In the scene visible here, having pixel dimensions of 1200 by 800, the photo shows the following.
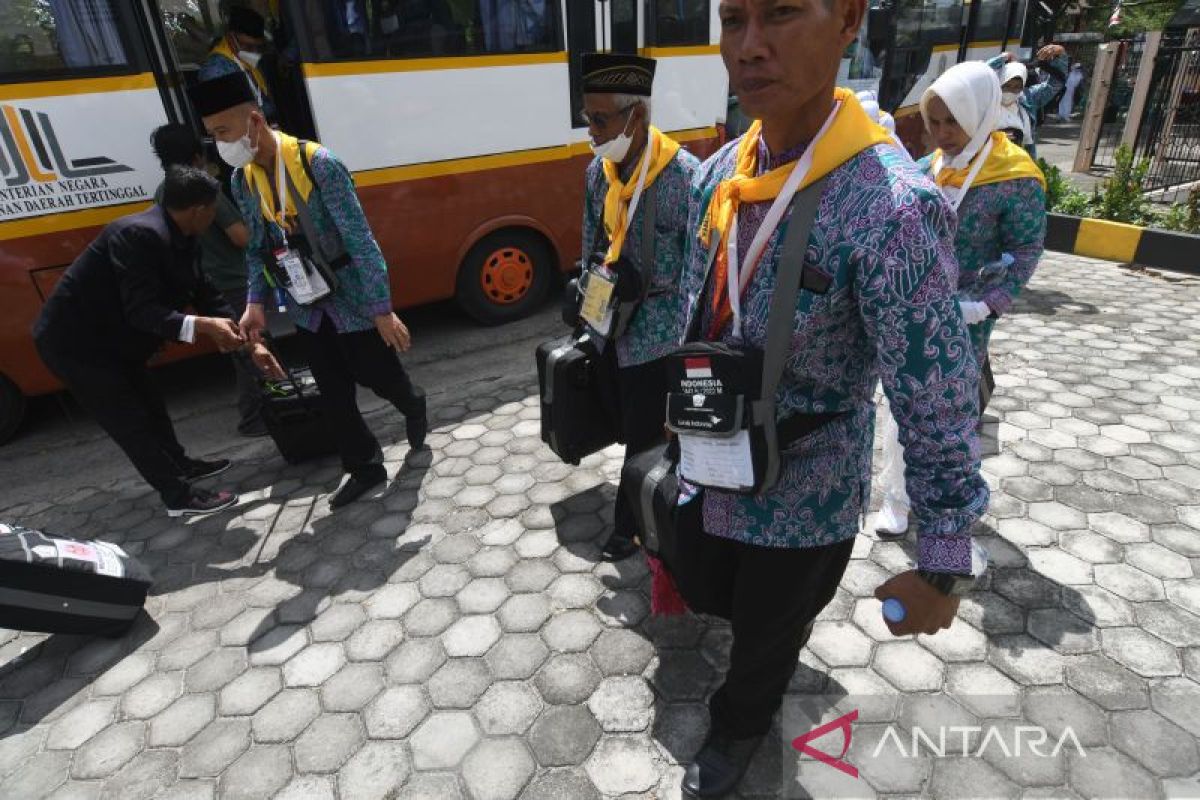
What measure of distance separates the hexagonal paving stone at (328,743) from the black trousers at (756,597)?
123cm

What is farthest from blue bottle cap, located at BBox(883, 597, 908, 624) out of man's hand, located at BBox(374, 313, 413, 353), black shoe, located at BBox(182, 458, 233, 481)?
black shoe, located at BBox(182, 458, 233, 481)

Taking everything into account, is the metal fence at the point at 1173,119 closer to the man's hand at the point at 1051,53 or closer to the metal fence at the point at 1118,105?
the metal fence at the point at 1118,105

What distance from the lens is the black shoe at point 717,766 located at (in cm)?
194

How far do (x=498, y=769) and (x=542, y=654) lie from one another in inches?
18.2

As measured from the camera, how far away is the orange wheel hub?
5.58 metres

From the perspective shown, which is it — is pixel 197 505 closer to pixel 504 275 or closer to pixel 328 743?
pixel 328 743

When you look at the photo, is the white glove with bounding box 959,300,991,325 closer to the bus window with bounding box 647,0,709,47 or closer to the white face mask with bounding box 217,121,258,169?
the white face mask with bounding box 217,121,258,169

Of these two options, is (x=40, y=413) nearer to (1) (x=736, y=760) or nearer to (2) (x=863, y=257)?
(1) (x=736, y=760)

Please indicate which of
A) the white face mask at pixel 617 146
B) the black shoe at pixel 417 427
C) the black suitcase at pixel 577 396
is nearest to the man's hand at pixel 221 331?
the black shoe at pixel 417 427

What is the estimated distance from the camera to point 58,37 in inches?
144

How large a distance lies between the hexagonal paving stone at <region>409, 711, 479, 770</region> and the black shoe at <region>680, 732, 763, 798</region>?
0.71 meters

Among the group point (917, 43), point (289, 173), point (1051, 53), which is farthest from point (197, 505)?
point (1051, 53)

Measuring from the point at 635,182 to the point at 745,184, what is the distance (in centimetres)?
112

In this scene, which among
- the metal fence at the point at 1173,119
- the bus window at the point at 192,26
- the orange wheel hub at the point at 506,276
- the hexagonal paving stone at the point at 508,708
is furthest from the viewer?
the metal fence at the point at 1173,119
